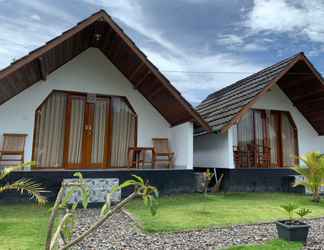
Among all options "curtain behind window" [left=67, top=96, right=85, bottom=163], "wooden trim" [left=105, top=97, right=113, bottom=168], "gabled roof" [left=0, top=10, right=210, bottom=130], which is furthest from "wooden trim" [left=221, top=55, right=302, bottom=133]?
"curtain behind window" [left=67, top=96, right=85, bottom=163]

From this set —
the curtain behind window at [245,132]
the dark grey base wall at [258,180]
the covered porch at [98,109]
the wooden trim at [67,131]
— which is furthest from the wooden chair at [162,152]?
the curtain behind window at [245,132]

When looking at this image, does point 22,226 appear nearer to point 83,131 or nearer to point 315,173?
point 83,131

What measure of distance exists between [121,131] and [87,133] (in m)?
1.18

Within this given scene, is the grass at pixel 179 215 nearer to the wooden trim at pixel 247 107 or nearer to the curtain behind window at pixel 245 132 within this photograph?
the wooden trim at pixel 247 107

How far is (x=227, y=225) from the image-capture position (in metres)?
5.43

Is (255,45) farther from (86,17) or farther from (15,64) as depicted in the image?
(15,64)

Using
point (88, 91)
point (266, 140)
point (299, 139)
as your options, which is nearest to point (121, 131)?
point (88, 91)

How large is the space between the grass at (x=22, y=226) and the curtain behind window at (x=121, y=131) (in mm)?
3393

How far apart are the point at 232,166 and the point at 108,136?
4.56m

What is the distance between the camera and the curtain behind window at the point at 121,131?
9953 millimetres

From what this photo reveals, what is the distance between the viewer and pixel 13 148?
8.47 metres

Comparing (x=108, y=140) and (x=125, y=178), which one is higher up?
(x=108, y=140)

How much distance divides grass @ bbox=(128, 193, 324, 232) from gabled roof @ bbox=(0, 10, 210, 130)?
2579 mm

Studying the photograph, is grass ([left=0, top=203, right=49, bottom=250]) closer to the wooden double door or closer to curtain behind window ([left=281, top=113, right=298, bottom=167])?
the wooden double door
